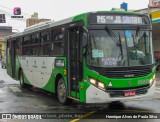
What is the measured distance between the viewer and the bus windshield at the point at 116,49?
390 inches

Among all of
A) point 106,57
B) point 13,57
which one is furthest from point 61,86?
point 13,57

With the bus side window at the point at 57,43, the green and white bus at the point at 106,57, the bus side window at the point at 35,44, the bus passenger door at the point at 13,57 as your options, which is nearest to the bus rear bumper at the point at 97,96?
the green and white bus at the point at 106,57

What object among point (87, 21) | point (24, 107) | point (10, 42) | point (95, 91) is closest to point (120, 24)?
point (87, 21)

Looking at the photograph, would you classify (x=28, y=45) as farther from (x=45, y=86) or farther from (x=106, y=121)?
(x=106, y=121)

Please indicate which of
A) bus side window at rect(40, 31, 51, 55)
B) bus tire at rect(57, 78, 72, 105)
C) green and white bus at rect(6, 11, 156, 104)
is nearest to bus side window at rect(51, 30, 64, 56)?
green and white bus at rect(6, 11, 156, 104)

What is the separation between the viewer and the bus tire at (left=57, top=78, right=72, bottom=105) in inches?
466

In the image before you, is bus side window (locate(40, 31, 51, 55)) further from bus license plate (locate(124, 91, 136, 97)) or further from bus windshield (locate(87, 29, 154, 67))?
bus license plate (locate(124, 91, 136, 97))

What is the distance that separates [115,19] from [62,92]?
3.33 meters

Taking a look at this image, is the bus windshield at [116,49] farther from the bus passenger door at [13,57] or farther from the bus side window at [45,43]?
the bus passenger door at [13,57]

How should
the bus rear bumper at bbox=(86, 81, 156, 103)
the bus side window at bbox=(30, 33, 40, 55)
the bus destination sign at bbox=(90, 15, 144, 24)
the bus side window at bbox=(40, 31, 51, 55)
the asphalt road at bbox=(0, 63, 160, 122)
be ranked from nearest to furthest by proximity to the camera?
1. the bus rear bumper at bbox=(86, 81, 156, 103)
2. the bus destination sign at bbox=(90, 15, 144, 24)
3. the asphalt road at bbox=(0, 63, 160, 122)
4. the bus side window at bbox=(40, 31, 51, 55)
5. the bus side window at bbox=(30, 33, 40, 55)

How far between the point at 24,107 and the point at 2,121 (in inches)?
89.4

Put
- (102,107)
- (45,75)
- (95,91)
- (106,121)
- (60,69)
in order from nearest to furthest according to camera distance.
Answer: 1. (106,121)
2. (95,91)
3. (102,107)
4. (60,69)
5. (45,75)

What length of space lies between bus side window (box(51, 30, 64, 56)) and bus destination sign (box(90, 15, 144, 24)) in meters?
2.17

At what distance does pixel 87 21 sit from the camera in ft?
33.1
